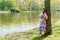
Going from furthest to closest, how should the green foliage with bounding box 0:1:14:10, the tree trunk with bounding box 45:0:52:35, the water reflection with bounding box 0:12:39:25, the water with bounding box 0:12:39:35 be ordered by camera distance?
the green foliage with bounding box 0:1:14:10
the water reflection with bounding box 0:12:39:25
the water with bounding box 0:12:39:35
the tree trunk with bounding box 45:0:52:35

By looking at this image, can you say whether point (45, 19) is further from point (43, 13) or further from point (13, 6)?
point (13, 6)

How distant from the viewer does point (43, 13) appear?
11797mm

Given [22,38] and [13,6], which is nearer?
[22,38]

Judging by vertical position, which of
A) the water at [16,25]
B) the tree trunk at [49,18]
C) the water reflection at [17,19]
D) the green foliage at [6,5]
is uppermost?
the tree trunk at [49,18]

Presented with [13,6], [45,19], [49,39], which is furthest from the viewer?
[13,6]

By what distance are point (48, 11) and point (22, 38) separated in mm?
2355

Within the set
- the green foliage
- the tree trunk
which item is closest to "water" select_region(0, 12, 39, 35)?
the tree trunk

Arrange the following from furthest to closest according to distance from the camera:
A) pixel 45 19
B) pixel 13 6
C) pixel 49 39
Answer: pixel 13 6, pixel 45 19, pixel 49 39

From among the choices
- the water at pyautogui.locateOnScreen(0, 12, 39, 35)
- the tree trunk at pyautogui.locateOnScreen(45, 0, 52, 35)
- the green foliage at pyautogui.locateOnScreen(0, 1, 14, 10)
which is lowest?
the green foliage at pyautogui.locateOnScreen(0, 1, 14, 10)

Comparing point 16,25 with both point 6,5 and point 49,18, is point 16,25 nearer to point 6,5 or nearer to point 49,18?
point 49,18

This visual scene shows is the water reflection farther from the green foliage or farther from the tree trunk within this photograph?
the green foliage

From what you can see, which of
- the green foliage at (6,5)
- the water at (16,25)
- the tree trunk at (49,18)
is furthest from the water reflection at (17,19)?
the green foliage at (6,5)

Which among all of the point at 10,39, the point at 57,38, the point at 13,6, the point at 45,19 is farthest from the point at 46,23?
the point at 13,6

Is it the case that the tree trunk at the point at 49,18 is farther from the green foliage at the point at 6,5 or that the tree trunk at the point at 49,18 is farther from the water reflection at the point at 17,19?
the green foliage at the point at 6,5
